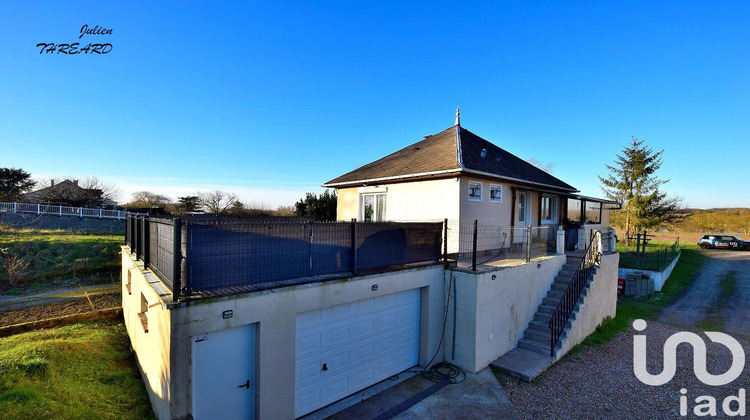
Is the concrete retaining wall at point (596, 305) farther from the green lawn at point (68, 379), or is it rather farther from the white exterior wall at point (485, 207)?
the green lawn at point (68, 379)

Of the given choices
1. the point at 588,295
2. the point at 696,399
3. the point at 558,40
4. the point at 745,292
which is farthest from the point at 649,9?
the point at 745,292

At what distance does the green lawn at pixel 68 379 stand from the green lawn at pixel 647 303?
12.6 meters

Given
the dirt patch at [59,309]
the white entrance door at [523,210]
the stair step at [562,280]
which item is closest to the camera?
the stair step at [562,280]

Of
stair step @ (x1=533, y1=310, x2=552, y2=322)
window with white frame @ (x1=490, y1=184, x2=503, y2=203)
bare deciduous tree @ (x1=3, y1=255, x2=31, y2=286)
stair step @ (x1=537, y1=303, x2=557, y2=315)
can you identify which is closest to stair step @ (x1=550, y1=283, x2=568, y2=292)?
stair step @ (x1=537, y1=303, x2=557, y2=315)

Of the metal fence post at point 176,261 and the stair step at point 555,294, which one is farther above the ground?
the metal fence post at point 176,261

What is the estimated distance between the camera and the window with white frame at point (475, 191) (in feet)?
36.4

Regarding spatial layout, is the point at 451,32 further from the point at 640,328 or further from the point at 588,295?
the point at 640,328

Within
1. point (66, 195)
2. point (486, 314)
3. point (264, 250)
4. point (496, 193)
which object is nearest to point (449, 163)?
point (496, 193)

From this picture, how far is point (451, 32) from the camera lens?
12.7 meters

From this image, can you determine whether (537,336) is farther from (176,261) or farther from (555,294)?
(176,261)

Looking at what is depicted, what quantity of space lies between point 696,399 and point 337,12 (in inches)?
584

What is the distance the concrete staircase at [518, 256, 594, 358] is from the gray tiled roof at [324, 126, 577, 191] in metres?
3.90

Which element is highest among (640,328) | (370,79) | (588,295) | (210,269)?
(370,79)

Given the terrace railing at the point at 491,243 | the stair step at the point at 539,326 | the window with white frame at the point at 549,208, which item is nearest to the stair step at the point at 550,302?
the stair step at the point at 539,326
